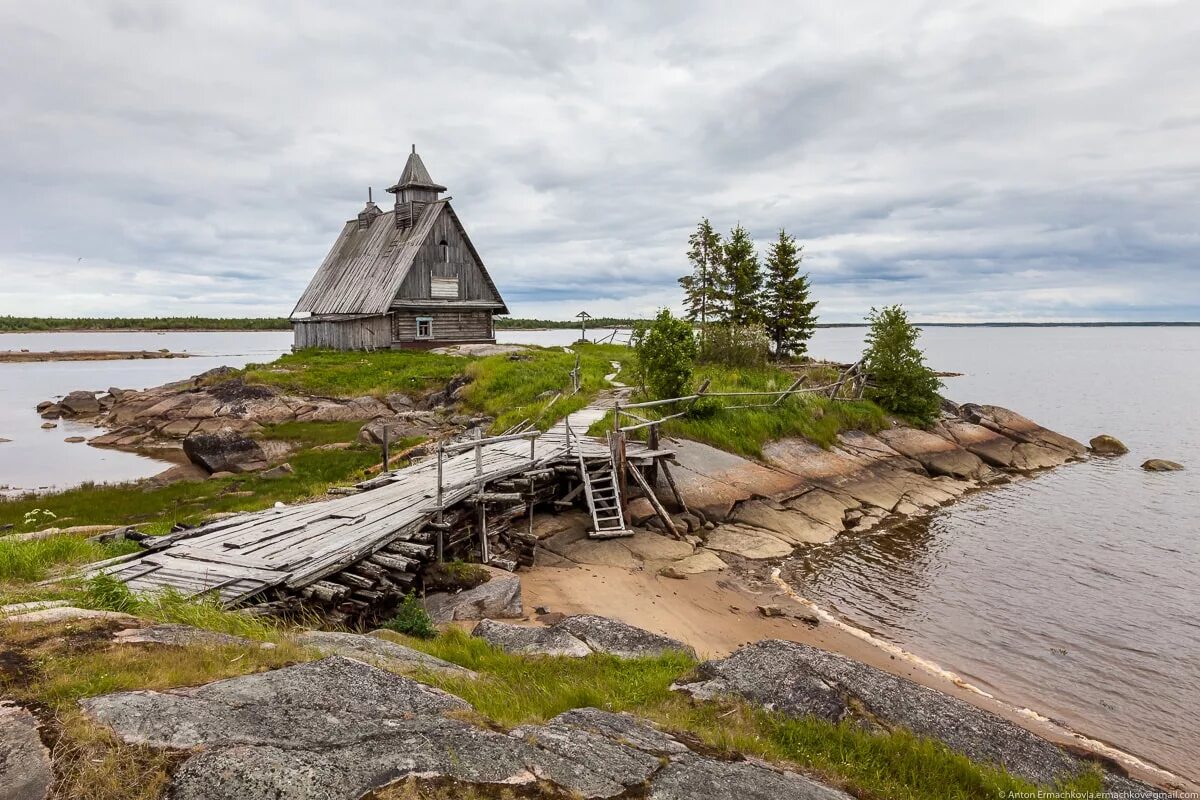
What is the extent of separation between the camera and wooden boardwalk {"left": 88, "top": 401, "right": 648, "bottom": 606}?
10.2 meters

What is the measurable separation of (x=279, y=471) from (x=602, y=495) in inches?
432

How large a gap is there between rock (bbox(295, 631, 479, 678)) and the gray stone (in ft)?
10.2

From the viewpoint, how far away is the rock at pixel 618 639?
10281mm

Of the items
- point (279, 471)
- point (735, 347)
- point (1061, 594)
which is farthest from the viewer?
point (735, 347)

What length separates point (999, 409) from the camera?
36.6 m

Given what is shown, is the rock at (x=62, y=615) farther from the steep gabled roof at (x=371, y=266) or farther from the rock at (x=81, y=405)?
the rock at (x=81, y=405)

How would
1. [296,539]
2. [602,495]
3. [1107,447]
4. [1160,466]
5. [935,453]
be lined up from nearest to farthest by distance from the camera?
[296,539]
[602,495]
[935,453]
[1160,466]
[1107,447]

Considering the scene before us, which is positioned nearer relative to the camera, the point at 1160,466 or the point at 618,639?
the point at 618,639

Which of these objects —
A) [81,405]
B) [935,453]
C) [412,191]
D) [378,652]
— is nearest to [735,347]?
[935,453]

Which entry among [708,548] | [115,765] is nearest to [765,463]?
[708,548]

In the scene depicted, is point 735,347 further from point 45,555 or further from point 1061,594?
point 45,555

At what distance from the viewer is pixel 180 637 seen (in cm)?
745

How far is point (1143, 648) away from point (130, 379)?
68.0 m

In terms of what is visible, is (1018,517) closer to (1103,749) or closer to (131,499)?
(1103,749)
